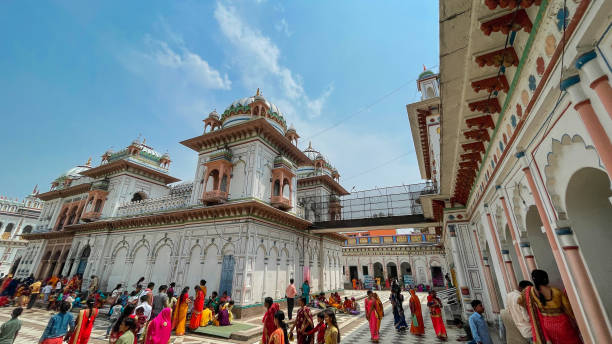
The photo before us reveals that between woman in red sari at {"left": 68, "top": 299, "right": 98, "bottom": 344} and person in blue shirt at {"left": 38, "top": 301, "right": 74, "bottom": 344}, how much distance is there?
14cm

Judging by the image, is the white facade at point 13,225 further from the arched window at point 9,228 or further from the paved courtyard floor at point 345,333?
the paved courtyard floor at point 345,333

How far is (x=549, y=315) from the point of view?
3.35 metres

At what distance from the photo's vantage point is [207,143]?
1473 cm

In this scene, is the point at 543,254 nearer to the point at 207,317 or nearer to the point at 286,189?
the point at 207,317

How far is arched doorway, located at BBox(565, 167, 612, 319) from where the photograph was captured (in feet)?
10.2

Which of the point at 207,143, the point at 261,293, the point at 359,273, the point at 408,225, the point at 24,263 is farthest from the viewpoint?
the point at 359,273

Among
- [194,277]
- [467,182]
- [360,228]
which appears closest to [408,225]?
[360,228]

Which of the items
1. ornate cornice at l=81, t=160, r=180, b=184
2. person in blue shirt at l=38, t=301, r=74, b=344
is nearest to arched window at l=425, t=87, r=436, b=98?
person in blue shirt at l=38, t=301, r=74, b=344

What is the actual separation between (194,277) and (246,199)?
4497 millimetres

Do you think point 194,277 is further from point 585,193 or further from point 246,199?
point 585,193

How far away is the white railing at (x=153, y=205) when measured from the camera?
14.2 meters

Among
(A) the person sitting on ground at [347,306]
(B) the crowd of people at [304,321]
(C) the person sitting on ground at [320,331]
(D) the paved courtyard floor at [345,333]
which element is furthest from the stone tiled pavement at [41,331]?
(A) the person sitting on ground at [347,306]

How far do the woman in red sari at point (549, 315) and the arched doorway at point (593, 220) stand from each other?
396 mm

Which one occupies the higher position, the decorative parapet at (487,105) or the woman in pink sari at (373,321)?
the decorative parapet at (487,105)
